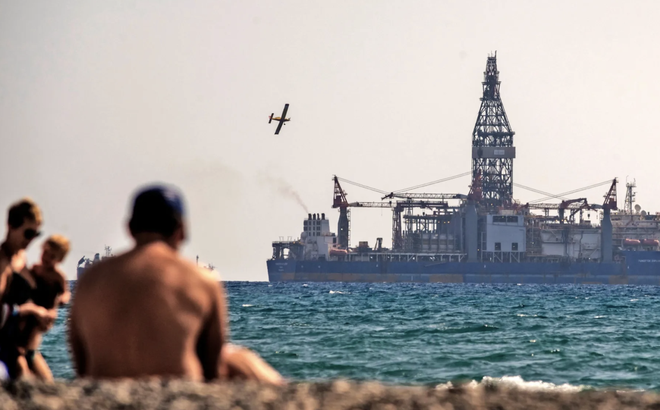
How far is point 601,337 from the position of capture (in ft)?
96.4

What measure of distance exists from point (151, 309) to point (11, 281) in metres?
2.82

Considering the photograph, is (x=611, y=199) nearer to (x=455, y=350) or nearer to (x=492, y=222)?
(x=492, y=222)

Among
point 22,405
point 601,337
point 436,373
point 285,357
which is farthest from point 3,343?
point 601,337

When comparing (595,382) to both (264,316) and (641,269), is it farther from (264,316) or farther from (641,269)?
(641,269)

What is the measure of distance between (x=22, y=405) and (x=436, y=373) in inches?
624

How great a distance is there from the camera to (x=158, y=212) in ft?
15.6

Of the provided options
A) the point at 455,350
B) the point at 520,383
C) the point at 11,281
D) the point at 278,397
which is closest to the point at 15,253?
the point at 11,281

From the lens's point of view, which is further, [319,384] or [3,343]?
[3,343]

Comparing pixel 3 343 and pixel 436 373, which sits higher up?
pixel 3 343

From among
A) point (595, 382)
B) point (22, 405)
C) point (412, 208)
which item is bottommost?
point (595, 382)

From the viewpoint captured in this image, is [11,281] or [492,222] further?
[492,222]

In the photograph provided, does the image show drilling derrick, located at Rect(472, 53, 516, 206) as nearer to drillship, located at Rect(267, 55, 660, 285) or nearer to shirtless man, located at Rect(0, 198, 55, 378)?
drillship, located at Rect(267, 55, 660, 285)

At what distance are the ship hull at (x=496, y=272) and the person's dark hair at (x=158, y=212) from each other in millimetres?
139610

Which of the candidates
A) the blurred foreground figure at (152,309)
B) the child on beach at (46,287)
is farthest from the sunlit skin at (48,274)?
the blurred foreground figure at (152,309)
